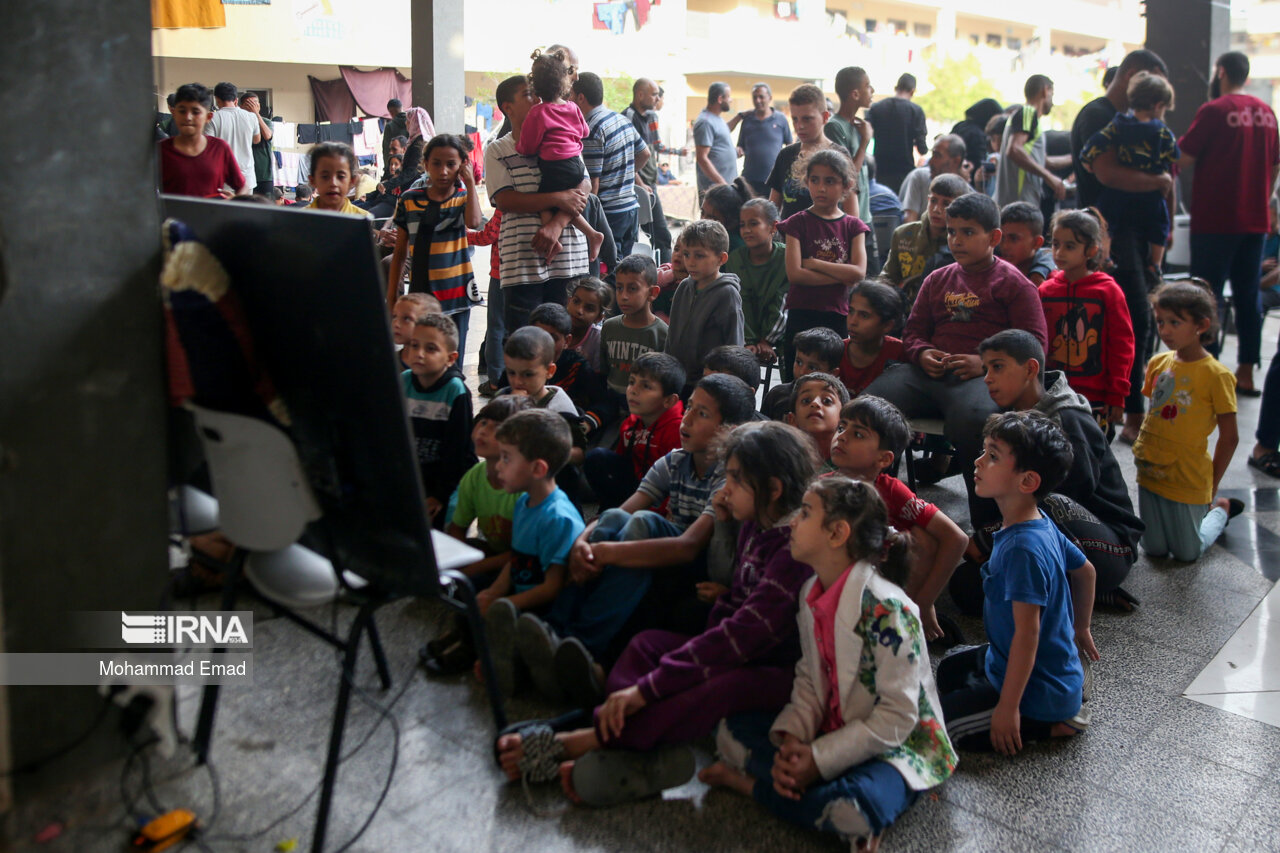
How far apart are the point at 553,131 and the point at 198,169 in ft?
5.28

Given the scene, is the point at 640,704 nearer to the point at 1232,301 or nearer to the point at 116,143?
the point at 116,143

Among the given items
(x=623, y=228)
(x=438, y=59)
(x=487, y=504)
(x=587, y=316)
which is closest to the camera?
(x=487, y=504)

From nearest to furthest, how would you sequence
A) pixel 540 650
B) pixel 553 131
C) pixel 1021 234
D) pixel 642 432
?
Answer: pixel 540 650 < pixel 642 432 < pixel 1021 234 < pixel 553 131

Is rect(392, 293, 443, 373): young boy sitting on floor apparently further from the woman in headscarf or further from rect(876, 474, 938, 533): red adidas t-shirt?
the woman in headscarf

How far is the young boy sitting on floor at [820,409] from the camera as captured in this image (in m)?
3.01

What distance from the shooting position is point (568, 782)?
2133 millimetres

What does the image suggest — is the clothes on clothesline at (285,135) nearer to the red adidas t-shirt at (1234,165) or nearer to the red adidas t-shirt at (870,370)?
the red adidas t-shirt at (1234,165)

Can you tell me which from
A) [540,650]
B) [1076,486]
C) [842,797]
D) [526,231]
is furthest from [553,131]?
[842,797]

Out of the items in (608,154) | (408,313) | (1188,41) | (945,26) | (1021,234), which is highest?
(945,26)

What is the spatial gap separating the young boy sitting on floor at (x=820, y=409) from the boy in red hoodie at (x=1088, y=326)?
1.17m

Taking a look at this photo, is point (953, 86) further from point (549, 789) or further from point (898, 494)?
point (549, 789)

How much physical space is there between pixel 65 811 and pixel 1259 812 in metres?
2.25

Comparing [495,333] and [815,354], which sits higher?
[815,354]

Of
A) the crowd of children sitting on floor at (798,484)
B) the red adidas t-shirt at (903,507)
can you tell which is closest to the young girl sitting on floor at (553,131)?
the crowd of children sitting on floor at (798,484)
